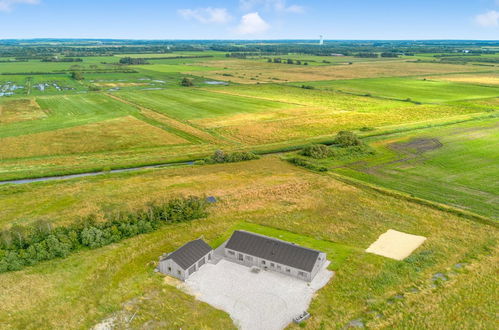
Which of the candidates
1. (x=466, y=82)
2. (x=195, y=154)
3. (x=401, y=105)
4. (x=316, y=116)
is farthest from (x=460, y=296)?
(x=466, y=82)

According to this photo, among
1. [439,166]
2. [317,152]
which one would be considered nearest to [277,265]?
[317,152]

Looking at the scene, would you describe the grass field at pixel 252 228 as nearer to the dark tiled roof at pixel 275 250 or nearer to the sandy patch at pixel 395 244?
the sandy patch at pixel 395 244

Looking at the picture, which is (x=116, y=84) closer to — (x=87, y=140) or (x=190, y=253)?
(x=87, y=140)

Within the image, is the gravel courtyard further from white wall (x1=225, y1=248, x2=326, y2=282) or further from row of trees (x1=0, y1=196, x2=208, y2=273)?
row of trees (x1=0, y1=196, x2=208, y2=273)

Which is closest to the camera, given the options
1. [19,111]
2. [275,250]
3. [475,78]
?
[275,250]

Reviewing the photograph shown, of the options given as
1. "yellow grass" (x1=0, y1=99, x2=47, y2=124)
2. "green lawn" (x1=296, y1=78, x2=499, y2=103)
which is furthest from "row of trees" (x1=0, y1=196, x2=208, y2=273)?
"green lawn" (x1=296, y1=78, x2=499, y2=103)

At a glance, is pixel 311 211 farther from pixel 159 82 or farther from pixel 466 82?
pixel 466 82

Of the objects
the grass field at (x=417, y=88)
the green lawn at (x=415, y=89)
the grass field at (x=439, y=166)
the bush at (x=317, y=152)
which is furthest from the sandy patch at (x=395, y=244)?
the grass field at (x=417, y=88)
